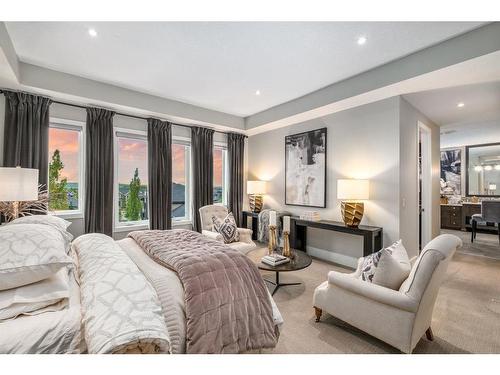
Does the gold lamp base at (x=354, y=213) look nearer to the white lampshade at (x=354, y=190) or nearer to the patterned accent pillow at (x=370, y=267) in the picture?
the white lampshade at (x=354, y=190)

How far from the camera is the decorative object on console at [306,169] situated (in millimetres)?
4102

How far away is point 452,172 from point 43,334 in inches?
373

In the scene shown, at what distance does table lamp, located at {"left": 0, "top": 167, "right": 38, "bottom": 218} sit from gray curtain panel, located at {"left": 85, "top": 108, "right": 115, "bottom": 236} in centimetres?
122

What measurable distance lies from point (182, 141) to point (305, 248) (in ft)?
10.2

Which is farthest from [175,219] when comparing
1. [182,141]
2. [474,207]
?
[474,207]

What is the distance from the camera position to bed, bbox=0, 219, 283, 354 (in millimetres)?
918

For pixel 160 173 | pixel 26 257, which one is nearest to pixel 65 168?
pixel 160 173

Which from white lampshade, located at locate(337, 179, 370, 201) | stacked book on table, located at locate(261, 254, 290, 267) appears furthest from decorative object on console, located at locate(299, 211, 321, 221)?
stacked book on table, located at locate(261, 254, 290, 267)

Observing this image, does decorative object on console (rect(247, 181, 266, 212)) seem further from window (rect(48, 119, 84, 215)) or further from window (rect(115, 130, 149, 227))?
window (rect(48, 119, 84, 215))

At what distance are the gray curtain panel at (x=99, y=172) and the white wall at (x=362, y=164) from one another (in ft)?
10.4

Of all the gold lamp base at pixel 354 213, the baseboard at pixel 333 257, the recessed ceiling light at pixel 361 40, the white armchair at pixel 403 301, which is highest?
the recessed ceiling light at pixel 361 40

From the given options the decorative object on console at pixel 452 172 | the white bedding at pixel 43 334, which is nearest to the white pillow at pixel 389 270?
the white bedding at pixel 43 334

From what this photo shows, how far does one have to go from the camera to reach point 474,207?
20.9ft

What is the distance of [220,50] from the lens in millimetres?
2584
